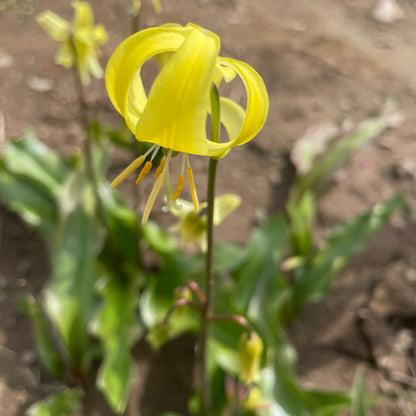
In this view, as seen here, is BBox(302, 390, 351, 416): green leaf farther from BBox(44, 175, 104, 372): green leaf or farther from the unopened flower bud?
BBox(44, 175, 104, 372): green leaf

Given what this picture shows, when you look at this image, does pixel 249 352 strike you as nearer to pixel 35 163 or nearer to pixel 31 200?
pixel 31 200

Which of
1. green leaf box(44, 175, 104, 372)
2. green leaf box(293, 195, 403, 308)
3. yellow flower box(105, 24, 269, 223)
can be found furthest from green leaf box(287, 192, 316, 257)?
yellow flower box(105, 24, 269, 223)

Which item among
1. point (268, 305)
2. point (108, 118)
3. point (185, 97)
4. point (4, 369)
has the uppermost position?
point (185, 97)

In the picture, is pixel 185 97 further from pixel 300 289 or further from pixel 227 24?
pixel 227 24

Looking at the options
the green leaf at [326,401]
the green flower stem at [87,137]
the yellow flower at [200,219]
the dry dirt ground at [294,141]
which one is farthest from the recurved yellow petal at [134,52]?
the dry dirt ground at [294,141]

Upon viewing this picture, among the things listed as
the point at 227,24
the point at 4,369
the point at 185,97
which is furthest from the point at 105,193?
the point at 227,24
